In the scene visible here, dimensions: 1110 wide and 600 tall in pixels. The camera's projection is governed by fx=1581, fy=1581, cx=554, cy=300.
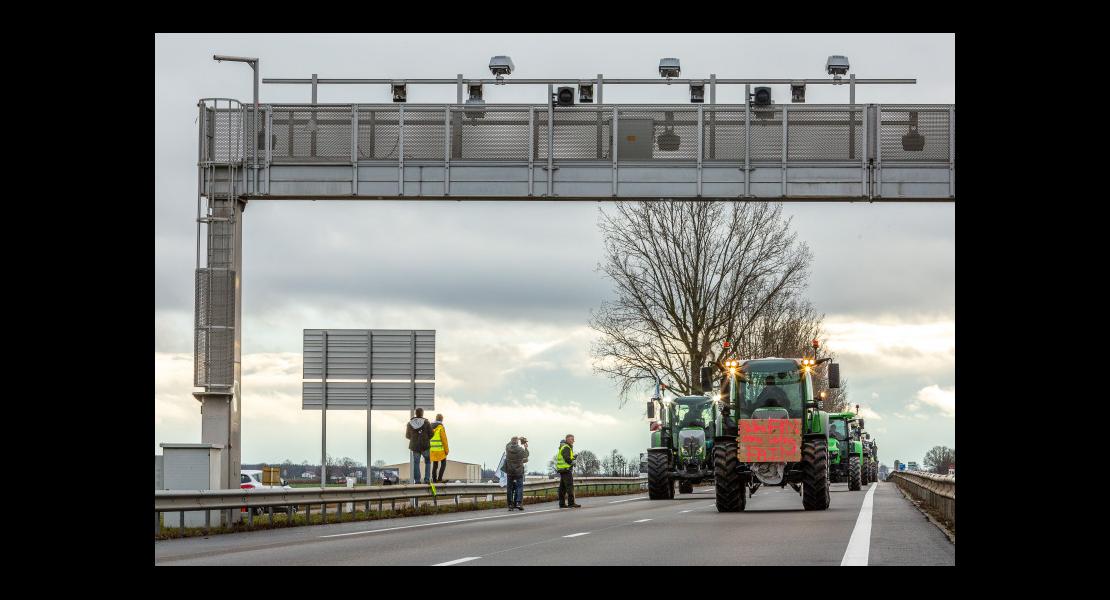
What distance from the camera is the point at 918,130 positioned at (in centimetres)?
2939

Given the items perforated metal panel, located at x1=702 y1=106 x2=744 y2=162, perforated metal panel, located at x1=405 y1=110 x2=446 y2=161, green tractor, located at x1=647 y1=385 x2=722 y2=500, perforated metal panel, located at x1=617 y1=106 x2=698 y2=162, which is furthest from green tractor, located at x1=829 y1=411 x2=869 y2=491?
perforated metal panel, located at x1=405 y1=110 x2=446 y2=161

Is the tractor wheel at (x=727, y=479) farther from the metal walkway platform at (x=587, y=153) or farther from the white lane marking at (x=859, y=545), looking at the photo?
the metal walkway platform at (x=587, y=153)

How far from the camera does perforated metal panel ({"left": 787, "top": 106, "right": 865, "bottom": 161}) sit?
29172mm

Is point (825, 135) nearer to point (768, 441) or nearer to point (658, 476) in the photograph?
point (768, 441)

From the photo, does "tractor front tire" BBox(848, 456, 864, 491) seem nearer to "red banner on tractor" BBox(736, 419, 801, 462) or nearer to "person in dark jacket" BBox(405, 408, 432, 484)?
"person in dark jacket" BBox(405, 408, 432, 484)

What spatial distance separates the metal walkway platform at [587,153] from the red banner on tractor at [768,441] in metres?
4.26

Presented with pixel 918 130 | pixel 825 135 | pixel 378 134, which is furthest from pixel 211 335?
pixel 918 130

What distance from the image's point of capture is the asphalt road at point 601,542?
16500mm

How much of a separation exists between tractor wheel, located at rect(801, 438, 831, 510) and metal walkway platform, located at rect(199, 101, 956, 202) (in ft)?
Result: 15.1

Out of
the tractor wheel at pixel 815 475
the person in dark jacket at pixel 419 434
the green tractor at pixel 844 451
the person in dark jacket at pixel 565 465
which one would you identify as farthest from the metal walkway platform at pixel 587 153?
the green tractor at pixel 844 451
